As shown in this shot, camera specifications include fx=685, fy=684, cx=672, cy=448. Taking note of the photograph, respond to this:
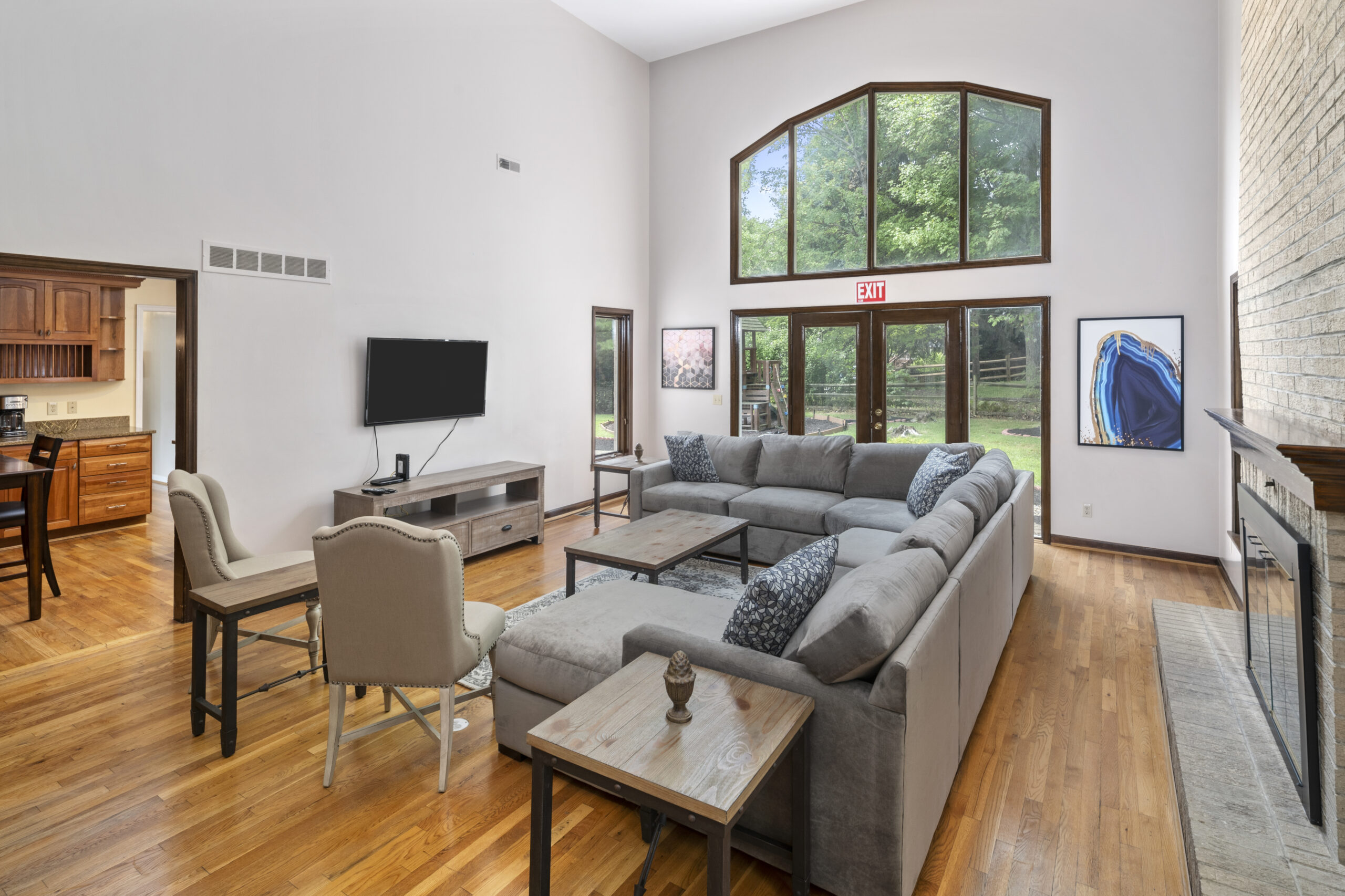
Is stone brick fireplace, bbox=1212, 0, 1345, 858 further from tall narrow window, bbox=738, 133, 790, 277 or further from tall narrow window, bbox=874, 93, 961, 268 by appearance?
tall narrow window, bbox=738, 133, 790, 277

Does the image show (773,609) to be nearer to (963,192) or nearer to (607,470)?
(607,470)

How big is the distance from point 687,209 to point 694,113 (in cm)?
102

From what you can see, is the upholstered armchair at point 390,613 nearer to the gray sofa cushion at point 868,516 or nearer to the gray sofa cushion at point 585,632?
the gray sofa cushion at point 585,632

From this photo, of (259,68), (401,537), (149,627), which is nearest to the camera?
(401,537)

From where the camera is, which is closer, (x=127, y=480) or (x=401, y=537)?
(x=401, y=537)

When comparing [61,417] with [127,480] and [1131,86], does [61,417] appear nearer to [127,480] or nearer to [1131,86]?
[127,480]

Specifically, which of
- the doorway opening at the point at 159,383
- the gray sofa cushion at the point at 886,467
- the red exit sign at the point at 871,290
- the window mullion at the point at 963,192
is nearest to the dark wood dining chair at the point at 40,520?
the doorway opening at the point at 159,383

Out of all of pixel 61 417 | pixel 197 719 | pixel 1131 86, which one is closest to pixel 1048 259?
pixel 1131 86

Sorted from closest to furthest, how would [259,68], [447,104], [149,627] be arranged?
[149,627] < [259,68] < [447,104]

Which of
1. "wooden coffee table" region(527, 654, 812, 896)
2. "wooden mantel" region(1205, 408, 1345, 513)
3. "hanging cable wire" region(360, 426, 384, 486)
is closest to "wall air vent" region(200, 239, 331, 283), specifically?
"hanging cable wire" region(360, 426, 384, 486)

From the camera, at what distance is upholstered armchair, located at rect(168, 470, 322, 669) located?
10.1 ft

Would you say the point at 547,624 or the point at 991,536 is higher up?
the point at 991,536

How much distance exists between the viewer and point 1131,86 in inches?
208

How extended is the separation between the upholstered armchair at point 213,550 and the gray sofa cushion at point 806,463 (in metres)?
3.62
